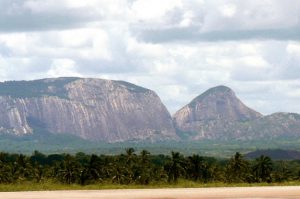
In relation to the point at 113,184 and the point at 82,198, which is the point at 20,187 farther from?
the point at 82,198

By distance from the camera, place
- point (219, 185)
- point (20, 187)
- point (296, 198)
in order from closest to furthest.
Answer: point (296, 198) < point (20, 187) < point (219, 185)

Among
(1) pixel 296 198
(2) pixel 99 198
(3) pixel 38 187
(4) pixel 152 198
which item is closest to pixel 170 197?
(4) pixel 152 198

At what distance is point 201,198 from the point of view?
127 metres

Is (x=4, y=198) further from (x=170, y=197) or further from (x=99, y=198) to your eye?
(x=170, y=197)

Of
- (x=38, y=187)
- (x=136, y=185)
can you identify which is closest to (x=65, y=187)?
(x=38, y=187)

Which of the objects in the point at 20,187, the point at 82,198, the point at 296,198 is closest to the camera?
the point at 296,198

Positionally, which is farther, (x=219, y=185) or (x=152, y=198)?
(x=219, y=185)

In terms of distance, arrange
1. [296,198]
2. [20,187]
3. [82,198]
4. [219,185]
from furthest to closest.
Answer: [219,185] < [20,187] < [82,198] < [296,198]

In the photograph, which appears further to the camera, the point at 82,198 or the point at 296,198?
the point at 82,198

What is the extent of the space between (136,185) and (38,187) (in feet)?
93.2

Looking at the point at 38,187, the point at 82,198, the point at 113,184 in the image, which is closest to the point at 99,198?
the point at 82,198

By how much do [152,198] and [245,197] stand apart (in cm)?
1676

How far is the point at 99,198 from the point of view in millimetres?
128875

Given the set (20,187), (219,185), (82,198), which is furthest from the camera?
(219,185)
